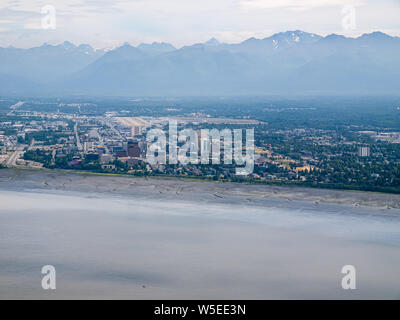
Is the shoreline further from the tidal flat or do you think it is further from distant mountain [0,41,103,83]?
distant mountain [0,41,103,83]

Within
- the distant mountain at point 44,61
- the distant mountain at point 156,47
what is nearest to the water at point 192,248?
the distant mountain at point 44,61

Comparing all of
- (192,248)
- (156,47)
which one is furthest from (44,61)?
(192,248)

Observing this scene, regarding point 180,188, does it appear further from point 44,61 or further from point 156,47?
point 156,47

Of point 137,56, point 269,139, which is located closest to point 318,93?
point 137,56

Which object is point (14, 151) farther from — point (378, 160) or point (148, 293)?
point (148, 293)

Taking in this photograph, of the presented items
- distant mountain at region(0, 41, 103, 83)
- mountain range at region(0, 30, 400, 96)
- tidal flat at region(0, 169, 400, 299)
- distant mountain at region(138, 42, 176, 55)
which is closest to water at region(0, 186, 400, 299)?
tidal flat at region(0, 169, 400, 299)

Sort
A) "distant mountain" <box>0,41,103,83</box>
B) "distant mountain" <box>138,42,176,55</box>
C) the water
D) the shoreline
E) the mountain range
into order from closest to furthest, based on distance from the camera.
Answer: the water → the shoreline → the mountain range → "distant mountain" <box>0,41,103,83</box> → "distant mountain" <box>138,42,176,55</box>
